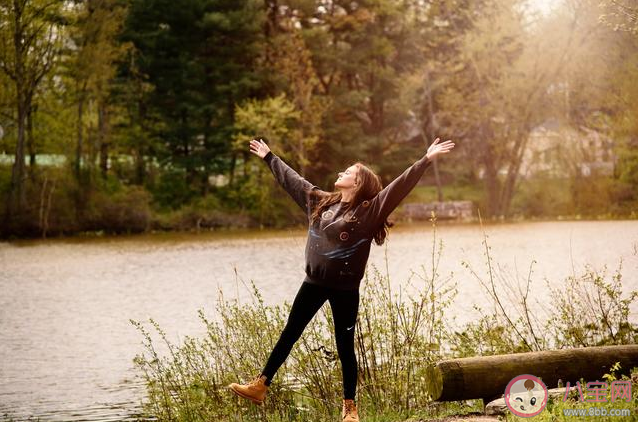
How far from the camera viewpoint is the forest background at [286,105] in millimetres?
40531

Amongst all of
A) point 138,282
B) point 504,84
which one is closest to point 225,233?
point 504,84

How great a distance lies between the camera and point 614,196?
40.5 m

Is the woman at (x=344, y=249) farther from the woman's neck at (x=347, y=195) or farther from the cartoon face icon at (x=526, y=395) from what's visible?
the cartoon face icon at (x=526, y=395)

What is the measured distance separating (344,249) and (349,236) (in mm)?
103

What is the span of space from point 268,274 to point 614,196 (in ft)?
68.6

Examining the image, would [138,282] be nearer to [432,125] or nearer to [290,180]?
[290,180]

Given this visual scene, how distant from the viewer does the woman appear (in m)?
7.16

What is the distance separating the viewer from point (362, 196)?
731 cm

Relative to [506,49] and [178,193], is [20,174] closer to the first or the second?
[178,193]

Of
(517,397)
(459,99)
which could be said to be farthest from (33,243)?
(517,397)

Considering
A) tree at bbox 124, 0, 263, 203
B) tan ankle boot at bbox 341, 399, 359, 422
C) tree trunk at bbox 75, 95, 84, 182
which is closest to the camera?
tan ankle boot at bbox 341, 399, 359, 422

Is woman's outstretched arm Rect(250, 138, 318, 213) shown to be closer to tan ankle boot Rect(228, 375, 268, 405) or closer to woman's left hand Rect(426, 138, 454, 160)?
woman's left hand Rect(426, 138, 454, 160)

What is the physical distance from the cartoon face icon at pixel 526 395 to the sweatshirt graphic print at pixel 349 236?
56.4 inches

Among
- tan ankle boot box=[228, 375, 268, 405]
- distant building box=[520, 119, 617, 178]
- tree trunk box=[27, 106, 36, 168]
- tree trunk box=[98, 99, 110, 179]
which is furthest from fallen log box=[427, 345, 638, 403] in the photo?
tree trunk box=[98, 99, 110, 179]
